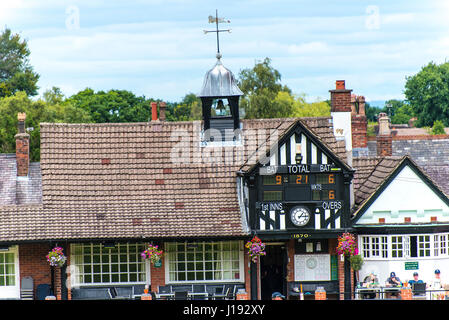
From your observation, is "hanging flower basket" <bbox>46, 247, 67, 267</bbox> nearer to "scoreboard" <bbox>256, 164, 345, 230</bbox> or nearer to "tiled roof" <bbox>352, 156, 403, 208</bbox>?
"scoreboard" <bbox>256, 164, 345, 230</bbox>

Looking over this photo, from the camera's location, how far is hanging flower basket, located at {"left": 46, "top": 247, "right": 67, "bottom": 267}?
1115 inches

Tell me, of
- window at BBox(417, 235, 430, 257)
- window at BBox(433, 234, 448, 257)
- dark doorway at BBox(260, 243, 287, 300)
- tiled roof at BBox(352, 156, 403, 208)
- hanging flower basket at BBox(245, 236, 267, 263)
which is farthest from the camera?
dark doorway at BBox(260, 243, 287, 300)

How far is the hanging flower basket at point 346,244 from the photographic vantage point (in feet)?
95.3

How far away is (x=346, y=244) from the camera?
95.2 feet

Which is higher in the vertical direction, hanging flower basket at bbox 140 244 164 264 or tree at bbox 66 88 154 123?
tree at bbox 66 88 154 123

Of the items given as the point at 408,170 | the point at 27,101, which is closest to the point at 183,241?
the point at 408,170

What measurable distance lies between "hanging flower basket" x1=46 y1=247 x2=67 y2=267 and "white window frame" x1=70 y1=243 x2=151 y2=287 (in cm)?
89

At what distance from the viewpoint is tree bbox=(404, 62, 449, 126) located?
313 ft

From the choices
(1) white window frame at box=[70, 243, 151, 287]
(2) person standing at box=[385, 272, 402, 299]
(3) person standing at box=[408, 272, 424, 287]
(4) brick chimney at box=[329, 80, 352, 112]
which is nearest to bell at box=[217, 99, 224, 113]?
(4) brick chimney at box=[329, 80, 352, 112]

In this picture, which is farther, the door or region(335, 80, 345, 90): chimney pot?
region(335, 80, 345, 90): chimney pot

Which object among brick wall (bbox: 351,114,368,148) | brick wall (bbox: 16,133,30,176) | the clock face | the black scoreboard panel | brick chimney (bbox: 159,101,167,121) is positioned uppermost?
brick chimney (bbox: 159,101,167,121)

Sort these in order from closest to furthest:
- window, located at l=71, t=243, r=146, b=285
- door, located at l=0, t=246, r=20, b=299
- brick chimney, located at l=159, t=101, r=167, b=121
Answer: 1. door, located at l=0, t=246, r=20, b=299
2. window, located at l=71, t=243, r=146, b=285
3. brick chimney, located at l=159, t=101, r=167, b=121

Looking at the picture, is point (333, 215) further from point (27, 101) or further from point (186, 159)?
point (27, 101)

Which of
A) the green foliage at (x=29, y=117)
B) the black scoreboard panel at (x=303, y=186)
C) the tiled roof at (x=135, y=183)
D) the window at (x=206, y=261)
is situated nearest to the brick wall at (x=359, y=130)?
the tiled roof at (x=135, y=183)
